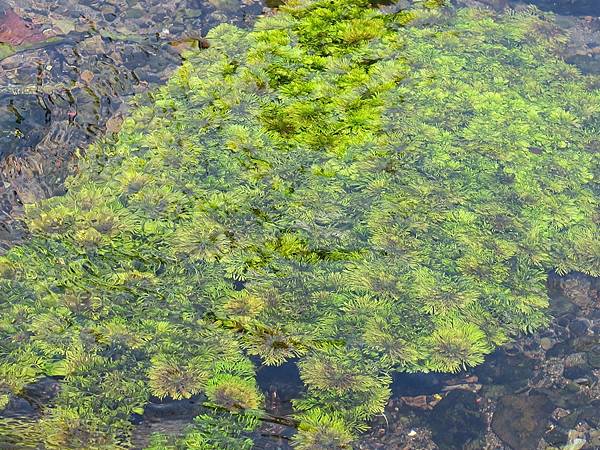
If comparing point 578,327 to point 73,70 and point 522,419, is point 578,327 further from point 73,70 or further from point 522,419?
point 73,70

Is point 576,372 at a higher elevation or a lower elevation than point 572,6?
lower

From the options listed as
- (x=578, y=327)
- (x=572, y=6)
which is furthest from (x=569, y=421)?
(x=572, y=6)

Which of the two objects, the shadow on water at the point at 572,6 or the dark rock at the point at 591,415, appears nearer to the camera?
the dark rock at the point at 591,415

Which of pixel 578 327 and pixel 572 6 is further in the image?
pixel 572 6

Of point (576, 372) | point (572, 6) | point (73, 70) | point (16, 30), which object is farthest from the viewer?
point (572, 6)

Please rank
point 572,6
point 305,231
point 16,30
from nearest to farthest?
point 305,231 → point 16,30 → point 572,6

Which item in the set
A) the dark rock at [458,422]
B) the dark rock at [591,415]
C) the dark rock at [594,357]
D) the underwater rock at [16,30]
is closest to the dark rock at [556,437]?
the dark rock at [591,415]

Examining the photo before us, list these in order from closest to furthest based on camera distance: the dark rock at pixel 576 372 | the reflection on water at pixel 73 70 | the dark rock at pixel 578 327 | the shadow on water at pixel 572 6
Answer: the dark rock at pixel 576 372 → the dark rock at pixel 578 327 → the reflection on water at pixel 73 70 → the shadow on water at pixel 572 6

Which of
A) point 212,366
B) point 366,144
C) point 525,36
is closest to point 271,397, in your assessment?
point 212,366

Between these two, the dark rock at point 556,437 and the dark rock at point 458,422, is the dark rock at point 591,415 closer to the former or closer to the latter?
the dark rock at point 556,437
